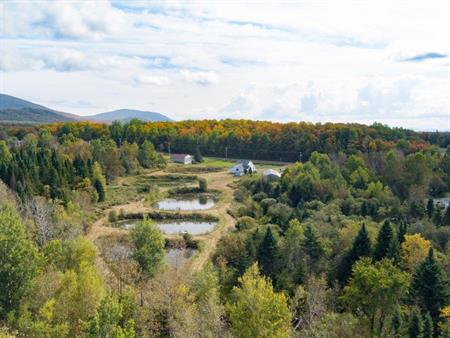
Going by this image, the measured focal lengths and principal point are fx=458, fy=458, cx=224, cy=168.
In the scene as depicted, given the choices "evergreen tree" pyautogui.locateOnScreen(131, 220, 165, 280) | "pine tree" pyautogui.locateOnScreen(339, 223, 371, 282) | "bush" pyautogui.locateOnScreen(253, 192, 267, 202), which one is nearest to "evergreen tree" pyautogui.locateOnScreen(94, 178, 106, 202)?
"bush" pyautogui.locateOnScreen(253, 192, 267, 202)

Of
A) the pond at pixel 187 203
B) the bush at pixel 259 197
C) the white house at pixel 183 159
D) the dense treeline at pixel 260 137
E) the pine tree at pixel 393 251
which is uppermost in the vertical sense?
the dense treeline at pixel 260 137

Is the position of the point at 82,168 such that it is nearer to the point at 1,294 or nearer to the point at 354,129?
the point at 1,294

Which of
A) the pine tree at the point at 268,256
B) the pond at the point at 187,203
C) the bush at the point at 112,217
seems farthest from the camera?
the pond at the point at 187,203

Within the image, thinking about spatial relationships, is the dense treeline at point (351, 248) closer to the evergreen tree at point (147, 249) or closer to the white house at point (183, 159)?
the evergreen tree at point (147, 249)

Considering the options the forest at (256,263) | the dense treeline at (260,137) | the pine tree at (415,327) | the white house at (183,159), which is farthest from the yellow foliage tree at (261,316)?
the white house at (183,159)

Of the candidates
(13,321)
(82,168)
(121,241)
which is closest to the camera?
(13,321)

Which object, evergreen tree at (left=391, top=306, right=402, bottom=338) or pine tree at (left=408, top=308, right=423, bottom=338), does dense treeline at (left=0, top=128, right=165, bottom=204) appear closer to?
evergreen tree at (left=391, top=306, right=402, bottom=338)

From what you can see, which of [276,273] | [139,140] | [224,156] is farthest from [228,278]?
[139,140]

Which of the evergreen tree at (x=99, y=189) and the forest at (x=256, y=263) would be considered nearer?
the forest at (x=256, y=263)
